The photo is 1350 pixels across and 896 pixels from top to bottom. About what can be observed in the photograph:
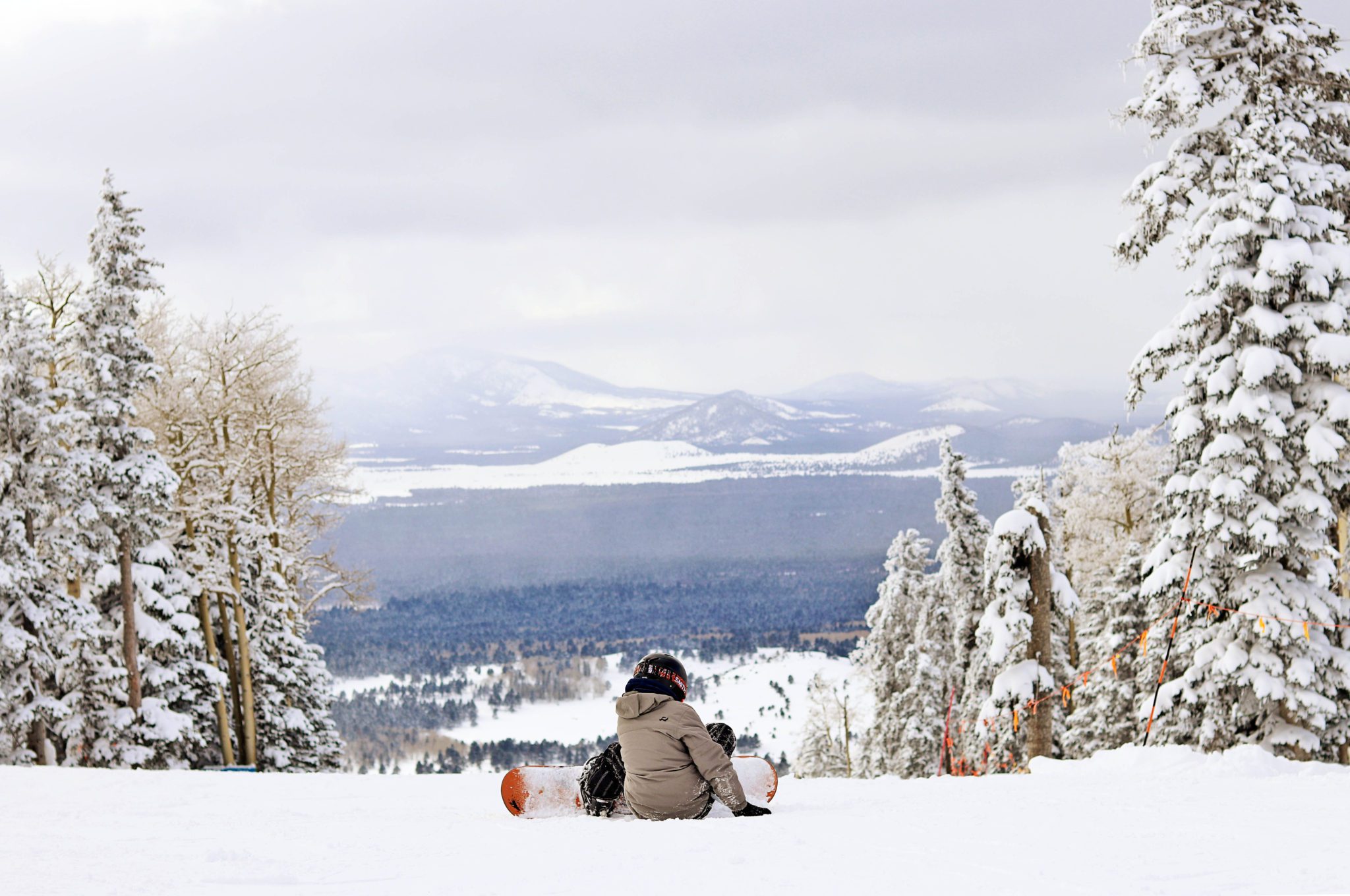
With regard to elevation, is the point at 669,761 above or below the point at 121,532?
below

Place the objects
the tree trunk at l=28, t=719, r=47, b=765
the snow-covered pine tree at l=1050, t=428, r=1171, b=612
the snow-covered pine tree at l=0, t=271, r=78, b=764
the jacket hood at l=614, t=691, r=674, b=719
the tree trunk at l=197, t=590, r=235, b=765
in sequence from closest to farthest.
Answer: the jacket hood at l=614, t=691, r=674, b=719 → the snow-covered pine tree at l=0, t=271, r=78, b=764 → the tree trunk at l=28, t=719, r=47, b=765 → the tree trunk at l=197, t=590, r=235, b=765 → the snow-covered pine tree at l=1050, t=428, r=1171, b=612

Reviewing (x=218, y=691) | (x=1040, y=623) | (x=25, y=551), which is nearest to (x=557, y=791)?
(x=1040, y=623)

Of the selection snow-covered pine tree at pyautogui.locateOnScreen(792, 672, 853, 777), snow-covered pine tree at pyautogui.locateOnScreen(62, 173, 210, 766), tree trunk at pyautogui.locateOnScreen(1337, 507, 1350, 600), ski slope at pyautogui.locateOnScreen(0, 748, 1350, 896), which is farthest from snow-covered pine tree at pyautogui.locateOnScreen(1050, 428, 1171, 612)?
ski slope at pyautogui.locateOnScreen(0, 748, 1350, 896)

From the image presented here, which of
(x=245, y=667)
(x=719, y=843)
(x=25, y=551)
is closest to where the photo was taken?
(x=719, y=843)

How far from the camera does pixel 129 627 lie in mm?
21281

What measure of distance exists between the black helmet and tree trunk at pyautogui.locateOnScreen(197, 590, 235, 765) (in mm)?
19418

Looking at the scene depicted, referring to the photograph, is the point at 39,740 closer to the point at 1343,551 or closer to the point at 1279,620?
the point at 1279,620

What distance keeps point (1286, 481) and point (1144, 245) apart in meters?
4.12

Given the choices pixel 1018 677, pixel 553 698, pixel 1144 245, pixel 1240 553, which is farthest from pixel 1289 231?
pixel 553 698

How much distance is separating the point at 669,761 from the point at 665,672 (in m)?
0.65

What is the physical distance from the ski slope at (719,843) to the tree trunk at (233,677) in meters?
16.7

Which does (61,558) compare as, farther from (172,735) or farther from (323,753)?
(323,753)

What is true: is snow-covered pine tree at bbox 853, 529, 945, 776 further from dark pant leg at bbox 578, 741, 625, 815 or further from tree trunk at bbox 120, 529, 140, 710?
dark pant leg at bbox 578, 741, 625, 815

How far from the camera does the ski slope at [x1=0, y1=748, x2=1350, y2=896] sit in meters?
5.11
